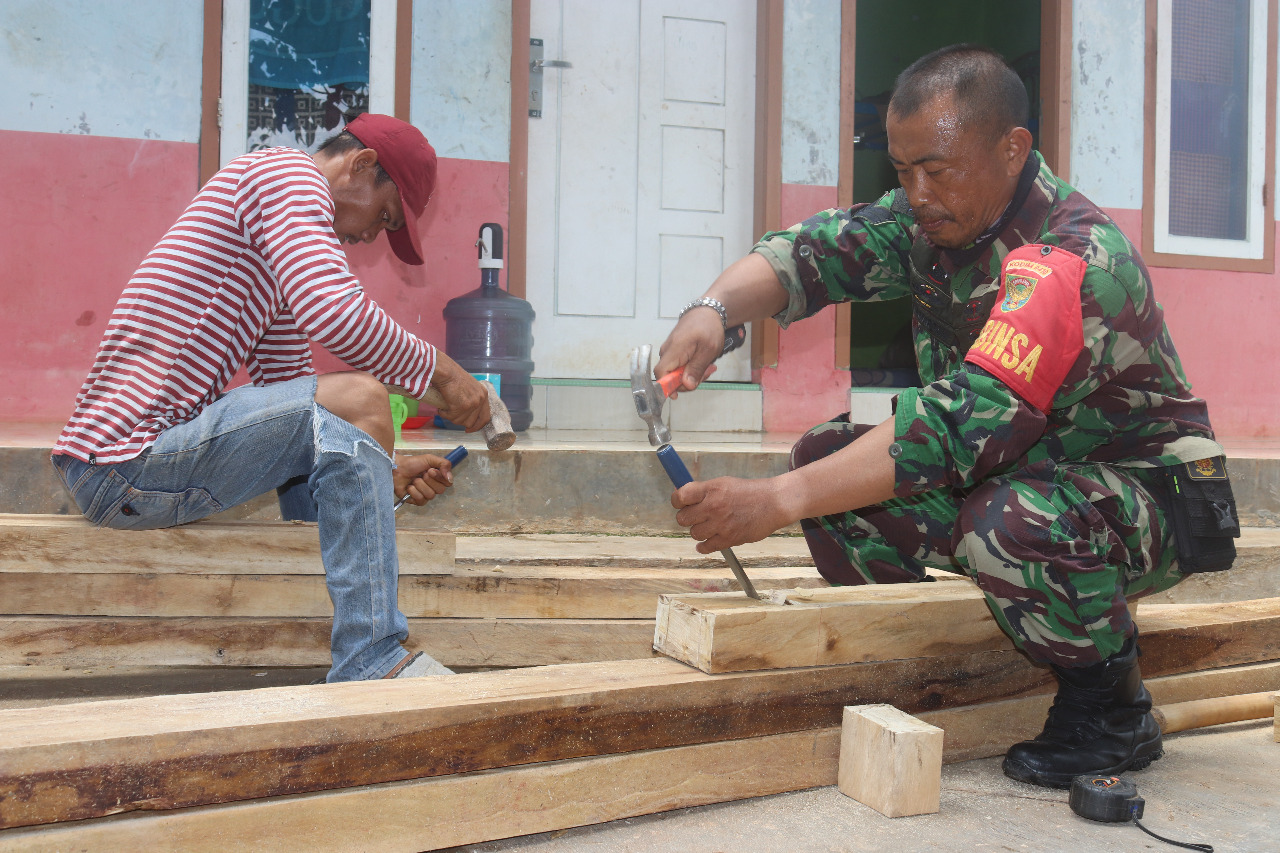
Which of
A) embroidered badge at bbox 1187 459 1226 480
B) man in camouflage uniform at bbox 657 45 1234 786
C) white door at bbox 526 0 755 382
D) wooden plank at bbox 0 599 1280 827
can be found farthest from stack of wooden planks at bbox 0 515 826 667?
white door at bbox 526 0 755 382

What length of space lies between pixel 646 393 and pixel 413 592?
34.3 inches

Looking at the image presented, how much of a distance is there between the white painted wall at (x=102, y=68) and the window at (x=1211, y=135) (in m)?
5.72

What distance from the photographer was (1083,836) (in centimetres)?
163

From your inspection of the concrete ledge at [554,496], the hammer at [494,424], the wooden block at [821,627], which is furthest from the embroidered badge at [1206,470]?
the concrete ledge at [554,496]

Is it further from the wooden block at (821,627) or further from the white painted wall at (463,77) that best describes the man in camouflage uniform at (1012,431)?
the white painted wall at (463,77)

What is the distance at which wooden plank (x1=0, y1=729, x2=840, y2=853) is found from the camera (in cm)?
130

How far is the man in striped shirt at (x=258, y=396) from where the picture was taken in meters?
1.98

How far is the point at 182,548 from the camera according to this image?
7.38ft

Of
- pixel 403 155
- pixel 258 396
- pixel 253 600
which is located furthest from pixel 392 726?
pixel 403 155

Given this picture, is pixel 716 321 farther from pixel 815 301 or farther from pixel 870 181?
pixel 870 181

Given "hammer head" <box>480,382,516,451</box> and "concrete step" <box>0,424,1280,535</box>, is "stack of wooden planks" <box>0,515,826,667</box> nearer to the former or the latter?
"hammer head" <box>480,382,516,451</box>

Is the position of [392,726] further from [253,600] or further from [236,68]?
[236,68]

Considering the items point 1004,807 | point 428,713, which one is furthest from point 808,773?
point 428,713

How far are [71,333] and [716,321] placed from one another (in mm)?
4162
